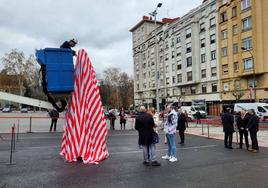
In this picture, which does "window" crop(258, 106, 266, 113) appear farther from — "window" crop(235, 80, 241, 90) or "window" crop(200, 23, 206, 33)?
"window" crop(200, 23, 206, 33)

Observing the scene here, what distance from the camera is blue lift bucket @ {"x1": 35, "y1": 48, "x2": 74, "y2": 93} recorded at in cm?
814

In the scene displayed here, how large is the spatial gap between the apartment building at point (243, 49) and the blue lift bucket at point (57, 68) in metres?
32.5

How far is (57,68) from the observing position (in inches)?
325

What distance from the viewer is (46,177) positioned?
6.62 meters

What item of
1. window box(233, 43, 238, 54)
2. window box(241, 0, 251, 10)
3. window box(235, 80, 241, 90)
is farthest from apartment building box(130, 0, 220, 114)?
window box(241, 0, 251, 10)

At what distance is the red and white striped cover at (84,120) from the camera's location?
8.54 m

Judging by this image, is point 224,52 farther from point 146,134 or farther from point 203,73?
point 146,134

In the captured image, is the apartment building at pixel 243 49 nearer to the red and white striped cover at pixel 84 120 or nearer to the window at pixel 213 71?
the window at pixel 213 71

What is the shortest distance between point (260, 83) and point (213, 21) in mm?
15029

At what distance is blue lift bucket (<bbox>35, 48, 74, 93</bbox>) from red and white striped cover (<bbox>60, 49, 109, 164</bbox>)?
0.31 meters

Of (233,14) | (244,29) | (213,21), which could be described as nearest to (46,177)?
(244,29)

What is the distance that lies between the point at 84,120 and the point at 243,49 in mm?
37031

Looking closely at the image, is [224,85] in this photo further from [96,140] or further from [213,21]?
[96,140]

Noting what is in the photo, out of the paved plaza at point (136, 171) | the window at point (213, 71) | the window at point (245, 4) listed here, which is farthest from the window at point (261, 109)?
the paved plaza at point (136, 171)
